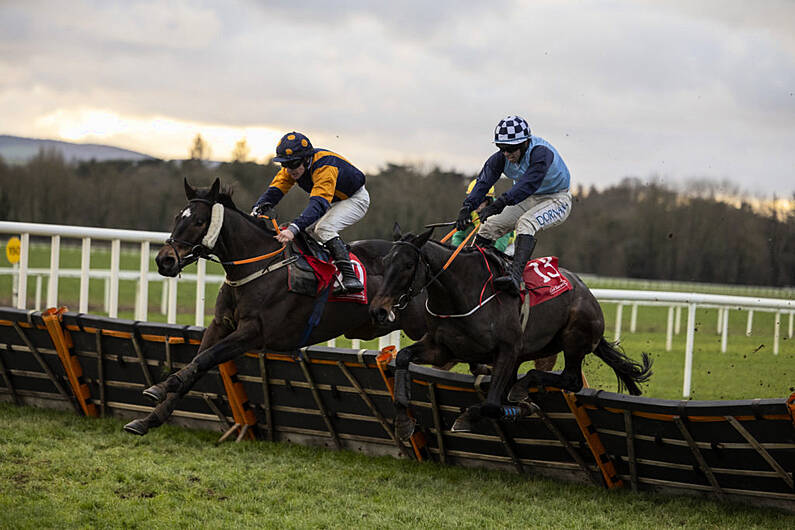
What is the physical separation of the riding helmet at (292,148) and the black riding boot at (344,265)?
59 cm

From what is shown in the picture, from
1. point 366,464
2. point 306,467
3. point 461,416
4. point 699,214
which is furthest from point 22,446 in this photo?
point 699,214

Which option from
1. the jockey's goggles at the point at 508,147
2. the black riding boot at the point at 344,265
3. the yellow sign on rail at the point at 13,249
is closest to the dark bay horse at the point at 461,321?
the jockey's goggles at the point at 508,147

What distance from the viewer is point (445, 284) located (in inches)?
188

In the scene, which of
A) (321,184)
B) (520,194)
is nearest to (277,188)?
(321,184)

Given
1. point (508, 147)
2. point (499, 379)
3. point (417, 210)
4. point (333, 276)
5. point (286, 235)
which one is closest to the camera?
point (499, 379)

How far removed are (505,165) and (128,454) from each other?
3.04m

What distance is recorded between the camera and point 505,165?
5352mm

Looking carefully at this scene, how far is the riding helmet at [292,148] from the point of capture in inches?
214

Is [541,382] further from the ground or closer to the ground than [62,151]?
closer to the ground

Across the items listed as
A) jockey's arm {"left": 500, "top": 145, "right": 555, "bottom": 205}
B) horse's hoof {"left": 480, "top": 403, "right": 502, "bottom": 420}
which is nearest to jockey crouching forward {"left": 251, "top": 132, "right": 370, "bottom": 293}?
jockey's arm {"left": 500, "top": 145, "right": 555, "bottom": 205}

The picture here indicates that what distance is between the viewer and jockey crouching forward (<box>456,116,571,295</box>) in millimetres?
5020

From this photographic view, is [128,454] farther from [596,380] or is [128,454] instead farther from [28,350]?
[596,380]

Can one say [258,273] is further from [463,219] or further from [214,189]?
[463,219]

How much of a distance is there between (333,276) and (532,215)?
1.32 meters
